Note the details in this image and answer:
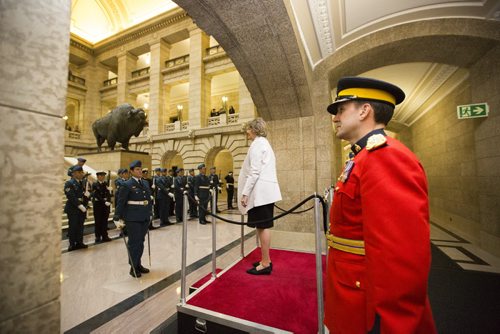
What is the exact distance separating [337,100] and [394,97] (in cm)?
31

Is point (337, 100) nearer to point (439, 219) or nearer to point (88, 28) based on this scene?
point (439, 219)

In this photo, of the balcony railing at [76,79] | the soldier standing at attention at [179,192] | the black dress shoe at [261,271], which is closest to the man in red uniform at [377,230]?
the black dress shoe at [261,271]

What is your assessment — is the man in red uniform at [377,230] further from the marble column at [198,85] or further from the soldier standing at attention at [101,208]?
the marble column at [198,85]

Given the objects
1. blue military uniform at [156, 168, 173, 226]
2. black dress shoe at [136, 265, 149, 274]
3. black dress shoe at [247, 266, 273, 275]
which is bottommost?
black dress shoe at [136, 265, 149, 274]

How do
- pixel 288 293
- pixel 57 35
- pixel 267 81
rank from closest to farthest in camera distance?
pixel 57 35
pixel 288 293
pixel 267 81

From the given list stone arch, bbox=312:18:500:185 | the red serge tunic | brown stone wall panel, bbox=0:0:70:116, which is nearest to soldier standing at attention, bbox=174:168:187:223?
stone arch, bbox=312:18:500:185

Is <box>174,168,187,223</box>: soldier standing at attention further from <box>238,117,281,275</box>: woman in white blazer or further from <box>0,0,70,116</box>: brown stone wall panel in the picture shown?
<box>0,0,70,116</box>: brown stone wall panel

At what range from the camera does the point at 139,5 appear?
19.6 m

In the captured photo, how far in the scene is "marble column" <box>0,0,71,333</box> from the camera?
84 cm

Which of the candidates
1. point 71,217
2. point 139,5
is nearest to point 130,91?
point 139,5

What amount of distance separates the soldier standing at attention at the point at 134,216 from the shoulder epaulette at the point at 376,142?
12.2ft

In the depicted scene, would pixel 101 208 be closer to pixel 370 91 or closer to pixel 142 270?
pixel 142 270

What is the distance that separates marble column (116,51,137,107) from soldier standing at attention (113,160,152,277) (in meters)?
19.2

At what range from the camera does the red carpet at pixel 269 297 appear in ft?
6.96
